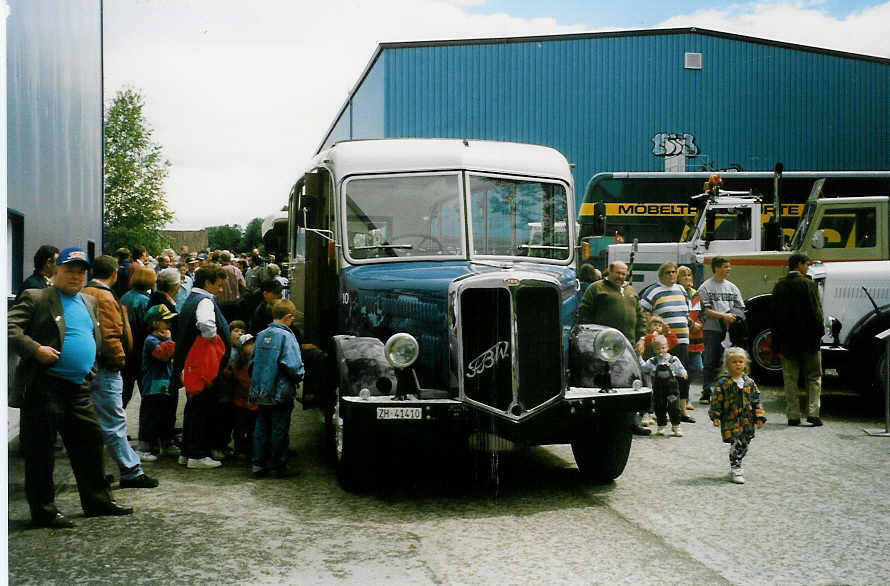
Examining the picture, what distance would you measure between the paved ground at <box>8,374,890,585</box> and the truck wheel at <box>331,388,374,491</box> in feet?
0.39

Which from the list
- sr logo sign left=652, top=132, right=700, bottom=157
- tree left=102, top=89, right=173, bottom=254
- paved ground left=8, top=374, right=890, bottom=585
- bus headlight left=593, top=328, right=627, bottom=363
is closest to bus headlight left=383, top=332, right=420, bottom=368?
paved ground left=8, top=374, right=890, bottom=585

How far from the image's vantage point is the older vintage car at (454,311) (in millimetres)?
6129

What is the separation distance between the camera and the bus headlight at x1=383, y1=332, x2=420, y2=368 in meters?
6.12

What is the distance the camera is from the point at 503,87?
2288 centimetres

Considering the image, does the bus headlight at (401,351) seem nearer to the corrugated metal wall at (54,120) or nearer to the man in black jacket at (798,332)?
the corrugated metal wall at (54,120)

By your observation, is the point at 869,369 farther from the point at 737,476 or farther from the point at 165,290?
the point at 165,290

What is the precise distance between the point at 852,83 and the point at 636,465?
1534 cm

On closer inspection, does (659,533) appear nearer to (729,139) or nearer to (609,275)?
(609,275)

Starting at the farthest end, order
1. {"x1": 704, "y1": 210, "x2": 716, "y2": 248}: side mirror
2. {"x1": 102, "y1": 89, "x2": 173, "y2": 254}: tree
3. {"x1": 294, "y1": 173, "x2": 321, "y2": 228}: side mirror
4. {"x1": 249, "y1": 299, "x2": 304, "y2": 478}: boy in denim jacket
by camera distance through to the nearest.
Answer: {"x1": 704, "y1": 210, "x2": 716, "y2": 248}: side mirror, {"x1": 294, "y1": 173, "x2": 321, "y2": 228}: side mirror, {"x1": 102, "y1": 89, "x2": 173, "y2": 254}: tree, {"x1": 249, "y1": 299, "x2": 304, "y2": 478}: boy in denim jacket

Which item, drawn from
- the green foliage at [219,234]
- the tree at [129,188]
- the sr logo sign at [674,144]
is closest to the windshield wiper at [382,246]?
the green foliage at [219,234]

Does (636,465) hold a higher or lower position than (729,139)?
lower

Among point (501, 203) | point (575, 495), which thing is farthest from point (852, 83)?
point (575, 495)

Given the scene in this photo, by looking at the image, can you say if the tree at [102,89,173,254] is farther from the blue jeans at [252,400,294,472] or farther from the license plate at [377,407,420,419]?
the license plate at [377,407,420,419]

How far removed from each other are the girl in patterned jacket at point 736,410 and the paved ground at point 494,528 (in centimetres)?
24
